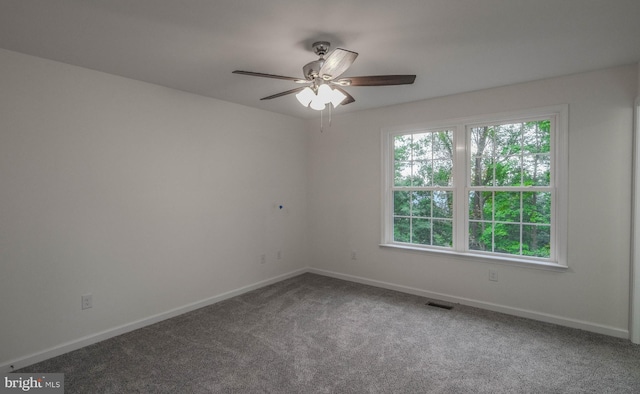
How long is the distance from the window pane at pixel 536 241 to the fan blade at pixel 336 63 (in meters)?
2.58

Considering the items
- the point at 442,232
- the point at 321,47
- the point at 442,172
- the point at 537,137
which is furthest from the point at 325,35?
the point at 442,232

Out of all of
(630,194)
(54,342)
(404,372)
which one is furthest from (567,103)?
(54,342)

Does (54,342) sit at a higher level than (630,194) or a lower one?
lower

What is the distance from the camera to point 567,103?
9.95 feet

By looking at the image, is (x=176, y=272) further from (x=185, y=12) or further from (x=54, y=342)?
(x=185, y=12)

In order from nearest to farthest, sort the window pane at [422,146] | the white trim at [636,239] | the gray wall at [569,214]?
1. the white trim at [636,239]
2. the gray wall at [569,214]
3. the window pane at [422,146]

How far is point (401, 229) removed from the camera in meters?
4.25

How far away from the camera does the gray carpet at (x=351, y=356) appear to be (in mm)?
2211

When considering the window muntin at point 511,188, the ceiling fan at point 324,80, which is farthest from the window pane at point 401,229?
the ceiling fan at point 324,80

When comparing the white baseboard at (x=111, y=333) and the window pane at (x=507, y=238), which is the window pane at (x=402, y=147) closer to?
the window pane at (x=507, y=238)

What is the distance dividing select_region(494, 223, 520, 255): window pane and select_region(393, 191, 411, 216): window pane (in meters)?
1.03

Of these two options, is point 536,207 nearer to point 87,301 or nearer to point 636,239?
point 636,239

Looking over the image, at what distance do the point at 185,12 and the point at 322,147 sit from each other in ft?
10.0

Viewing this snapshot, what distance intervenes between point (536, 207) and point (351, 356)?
7.73 feet
